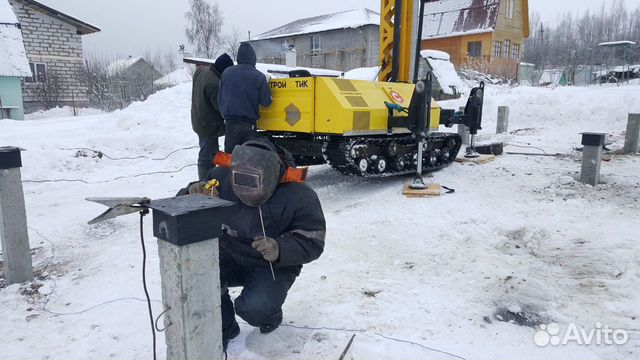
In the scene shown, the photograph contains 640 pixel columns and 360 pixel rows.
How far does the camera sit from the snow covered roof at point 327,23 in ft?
103

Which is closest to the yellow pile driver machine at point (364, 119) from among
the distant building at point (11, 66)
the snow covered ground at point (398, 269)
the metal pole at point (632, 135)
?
the snow covered ground at point (398, 269)

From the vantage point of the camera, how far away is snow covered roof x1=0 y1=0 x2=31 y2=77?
17.6 m

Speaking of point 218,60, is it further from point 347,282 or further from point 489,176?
point 489,176

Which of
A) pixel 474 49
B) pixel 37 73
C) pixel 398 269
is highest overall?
pixel 474 49

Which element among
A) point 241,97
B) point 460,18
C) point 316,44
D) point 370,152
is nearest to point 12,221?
point 241,97

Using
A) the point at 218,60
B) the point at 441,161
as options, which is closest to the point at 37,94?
the point at 218,60

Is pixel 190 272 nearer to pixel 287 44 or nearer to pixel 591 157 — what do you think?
pixel 591 157

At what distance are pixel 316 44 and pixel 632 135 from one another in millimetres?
27502

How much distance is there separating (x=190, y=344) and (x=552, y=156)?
8.61 metres

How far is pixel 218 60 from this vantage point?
20.1ft

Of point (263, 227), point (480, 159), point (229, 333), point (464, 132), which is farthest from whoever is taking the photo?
point (464, 132)

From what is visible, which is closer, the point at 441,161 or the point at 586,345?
the point at 586,345

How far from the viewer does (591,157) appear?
6.15 meters

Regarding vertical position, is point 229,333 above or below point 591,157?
below
